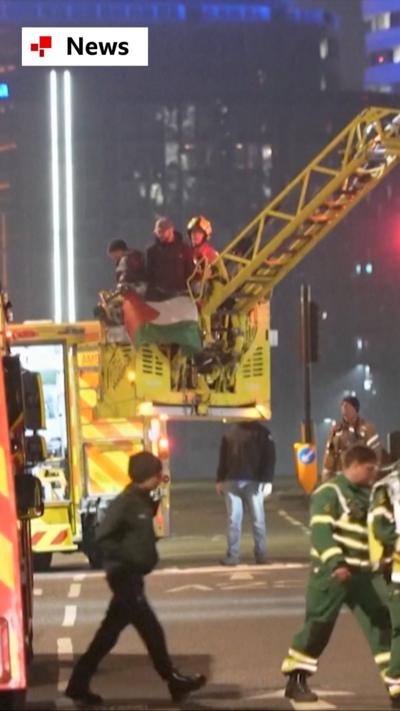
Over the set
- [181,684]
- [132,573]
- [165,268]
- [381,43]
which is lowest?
[181,684]

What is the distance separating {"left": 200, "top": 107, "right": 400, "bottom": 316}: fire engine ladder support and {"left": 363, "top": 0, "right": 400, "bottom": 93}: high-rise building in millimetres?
112349

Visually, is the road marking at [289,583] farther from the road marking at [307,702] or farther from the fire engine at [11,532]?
the fire engine at [11,532]

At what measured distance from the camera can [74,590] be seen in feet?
59.1

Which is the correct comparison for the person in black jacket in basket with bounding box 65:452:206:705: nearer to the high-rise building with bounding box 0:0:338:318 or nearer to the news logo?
the news logo

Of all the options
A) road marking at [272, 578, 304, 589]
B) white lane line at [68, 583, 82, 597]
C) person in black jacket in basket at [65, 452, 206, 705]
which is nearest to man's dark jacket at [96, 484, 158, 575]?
person in black jacket in basket at [65, 452, 206, 705]

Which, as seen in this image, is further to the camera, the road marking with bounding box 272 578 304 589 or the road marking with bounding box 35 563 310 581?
the road marking with bounding box 35 563 310 581

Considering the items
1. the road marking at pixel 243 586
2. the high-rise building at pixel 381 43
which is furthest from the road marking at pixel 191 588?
the high-rise building at pixel 381 43

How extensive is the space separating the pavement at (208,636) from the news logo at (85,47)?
5.30m

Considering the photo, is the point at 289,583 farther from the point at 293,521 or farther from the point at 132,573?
the point at 293,521

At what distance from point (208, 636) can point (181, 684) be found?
2924 mm

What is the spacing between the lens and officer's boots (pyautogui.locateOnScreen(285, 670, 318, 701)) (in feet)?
35.6

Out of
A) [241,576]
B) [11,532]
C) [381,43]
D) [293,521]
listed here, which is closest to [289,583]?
[241,576]

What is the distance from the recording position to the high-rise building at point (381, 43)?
433 feet

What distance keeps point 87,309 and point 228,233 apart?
34.7 ft
